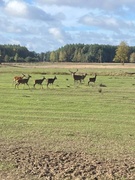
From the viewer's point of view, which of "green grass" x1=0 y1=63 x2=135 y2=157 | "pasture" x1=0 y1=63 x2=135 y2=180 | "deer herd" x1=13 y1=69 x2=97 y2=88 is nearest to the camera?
"pasture" x1=0 y1=63 x2=135 y2=180

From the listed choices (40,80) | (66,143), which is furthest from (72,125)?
(40,80)

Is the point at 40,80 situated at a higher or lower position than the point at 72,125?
higher

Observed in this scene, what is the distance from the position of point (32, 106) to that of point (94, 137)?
887cm

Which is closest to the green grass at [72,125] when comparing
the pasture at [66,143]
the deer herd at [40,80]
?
the pasture at [66,143]

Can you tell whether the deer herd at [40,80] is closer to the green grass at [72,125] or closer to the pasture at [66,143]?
the green grass at [72,125]

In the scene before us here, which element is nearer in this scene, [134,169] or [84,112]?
[134,169]

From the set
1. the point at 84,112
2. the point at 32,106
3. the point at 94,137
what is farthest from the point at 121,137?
the point at 32,106

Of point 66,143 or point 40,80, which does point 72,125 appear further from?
point 40,80

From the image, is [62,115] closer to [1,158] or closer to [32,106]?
[32,106]

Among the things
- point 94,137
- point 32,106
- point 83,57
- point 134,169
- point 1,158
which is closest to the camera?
point 134,169

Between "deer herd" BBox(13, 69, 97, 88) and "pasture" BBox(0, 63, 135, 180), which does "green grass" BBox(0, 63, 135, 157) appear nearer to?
"pasture" BBox(0, 63, 135, 180)

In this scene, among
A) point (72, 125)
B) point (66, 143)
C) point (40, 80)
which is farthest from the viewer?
point (40, 80)

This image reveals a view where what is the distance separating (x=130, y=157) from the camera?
9.59 metres

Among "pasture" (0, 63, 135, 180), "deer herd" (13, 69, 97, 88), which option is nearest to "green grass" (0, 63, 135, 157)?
"pasture" (0, 63, 135, 180)
